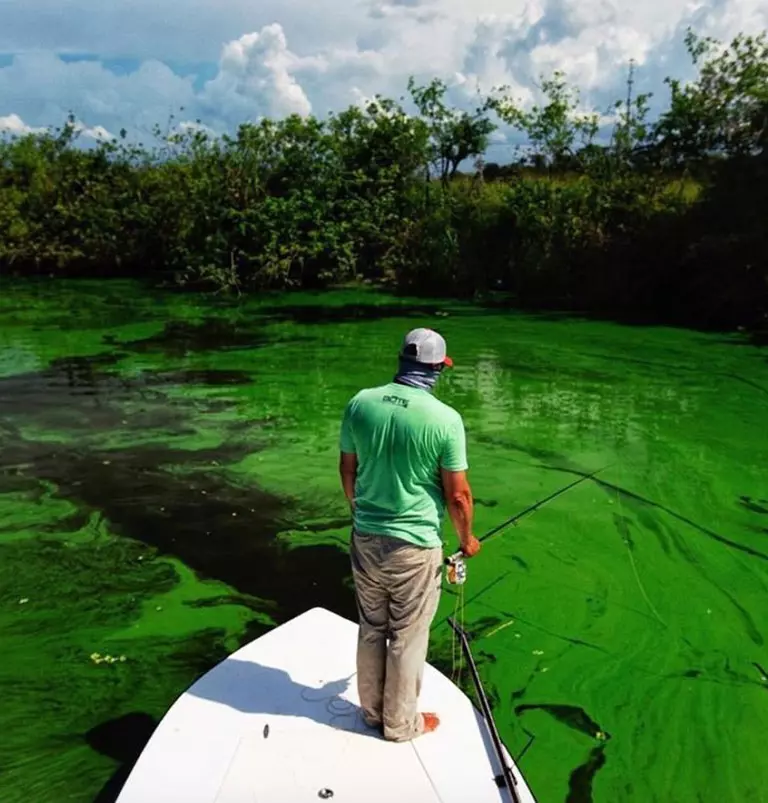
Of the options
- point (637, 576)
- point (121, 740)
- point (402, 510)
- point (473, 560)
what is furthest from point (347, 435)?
point (637, 576)

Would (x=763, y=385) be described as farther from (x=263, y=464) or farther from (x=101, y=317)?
(x=101, y=317)

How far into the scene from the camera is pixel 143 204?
24.9m

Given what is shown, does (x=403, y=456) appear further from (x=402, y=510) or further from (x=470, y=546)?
(x=470, y=546)

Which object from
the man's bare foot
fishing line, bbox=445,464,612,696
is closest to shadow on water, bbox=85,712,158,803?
the man's bare foot

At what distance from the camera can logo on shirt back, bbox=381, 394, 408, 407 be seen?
2.74m

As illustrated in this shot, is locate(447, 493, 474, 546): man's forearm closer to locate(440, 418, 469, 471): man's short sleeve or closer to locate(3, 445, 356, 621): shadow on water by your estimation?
locate(440, 418, 469, 471): man's short sleeve

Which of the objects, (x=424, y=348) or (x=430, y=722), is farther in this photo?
(x=430, y=722)

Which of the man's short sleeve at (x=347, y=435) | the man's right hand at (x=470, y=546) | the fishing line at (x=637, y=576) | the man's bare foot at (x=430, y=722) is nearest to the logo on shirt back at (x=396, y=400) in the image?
the man's short sleeve at (x=347, y=435)

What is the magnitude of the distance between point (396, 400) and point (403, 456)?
0.19 metres

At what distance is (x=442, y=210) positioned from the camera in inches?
813

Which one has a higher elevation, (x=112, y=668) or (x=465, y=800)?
(x=465, y=800)

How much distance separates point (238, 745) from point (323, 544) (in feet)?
9.33

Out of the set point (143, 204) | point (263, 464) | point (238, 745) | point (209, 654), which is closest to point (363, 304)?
point (143, 204)

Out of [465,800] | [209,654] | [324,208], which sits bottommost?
[209,654]
